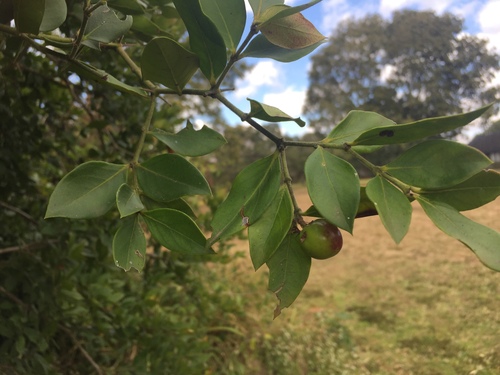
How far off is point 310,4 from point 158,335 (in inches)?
37.3

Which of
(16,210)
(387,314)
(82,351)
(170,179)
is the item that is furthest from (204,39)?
(387,314)

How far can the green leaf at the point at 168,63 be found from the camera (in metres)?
0.38

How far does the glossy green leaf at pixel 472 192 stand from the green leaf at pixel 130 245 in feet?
0.78

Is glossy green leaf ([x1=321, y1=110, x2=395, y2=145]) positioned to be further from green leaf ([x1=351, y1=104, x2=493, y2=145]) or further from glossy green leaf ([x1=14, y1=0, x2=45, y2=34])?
glossy green leaf ([x1=14, y1=0, x2=45, y2=34])

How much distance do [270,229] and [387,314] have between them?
141cm

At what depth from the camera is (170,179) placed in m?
0.38

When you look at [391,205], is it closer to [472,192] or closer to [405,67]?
[472,192]

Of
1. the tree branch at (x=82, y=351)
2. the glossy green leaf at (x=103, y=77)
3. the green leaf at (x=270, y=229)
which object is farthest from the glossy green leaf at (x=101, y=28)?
the tree branch at (x=82, y=351)

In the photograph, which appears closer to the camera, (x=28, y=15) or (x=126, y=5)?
(x=28, y=15)

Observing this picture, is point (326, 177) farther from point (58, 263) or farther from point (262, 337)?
point (262, 337)

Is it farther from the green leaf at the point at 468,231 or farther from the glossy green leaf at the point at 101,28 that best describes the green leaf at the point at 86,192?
the green leaf at the point at 468,231

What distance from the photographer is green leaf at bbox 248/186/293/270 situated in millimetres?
343

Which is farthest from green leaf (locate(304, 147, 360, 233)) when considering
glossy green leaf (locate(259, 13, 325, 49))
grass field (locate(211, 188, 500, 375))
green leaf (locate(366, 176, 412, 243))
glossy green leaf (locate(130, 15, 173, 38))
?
grass field (locate(211, 188, 500, 375))

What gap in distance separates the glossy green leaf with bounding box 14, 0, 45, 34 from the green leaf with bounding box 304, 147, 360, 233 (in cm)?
28
